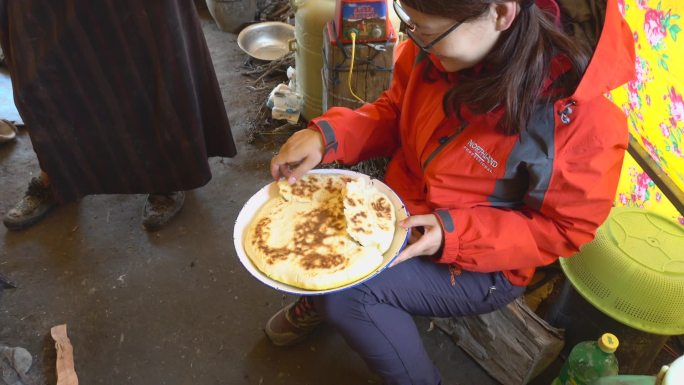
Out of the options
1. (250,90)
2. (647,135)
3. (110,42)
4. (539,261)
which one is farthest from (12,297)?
(647,135)

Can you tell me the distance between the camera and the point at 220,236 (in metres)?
2.39

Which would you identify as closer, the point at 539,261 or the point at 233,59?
the point at 539,261

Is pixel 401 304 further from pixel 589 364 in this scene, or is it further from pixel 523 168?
pixel 589 364

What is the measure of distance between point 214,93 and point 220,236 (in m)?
0.71

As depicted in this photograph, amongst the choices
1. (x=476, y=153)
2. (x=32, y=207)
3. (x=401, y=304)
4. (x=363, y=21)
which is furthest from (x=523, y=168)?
(x=32, y=207)

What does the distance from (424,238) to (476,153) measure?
26 centimetres

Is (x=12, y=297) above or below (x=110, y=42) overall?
below

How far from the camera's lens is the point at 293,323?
1861 mm

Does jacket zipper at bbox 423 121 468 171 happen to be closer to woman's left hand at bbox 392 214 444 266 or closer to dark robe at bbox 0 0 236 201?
woman's left hand at bbox 392 214 444 266


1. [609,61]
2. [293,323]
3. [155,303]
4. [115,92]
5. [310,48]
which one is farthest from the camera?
[310,48]

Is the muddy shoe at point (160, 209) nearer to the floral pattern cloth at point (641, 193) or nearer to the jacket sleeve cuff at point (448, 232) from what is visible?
the jacket sleeve cuff at point (448, 232)

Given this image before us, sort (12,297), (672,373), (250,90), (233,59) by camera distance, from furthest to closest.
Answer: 1. (233,59)
2. (250,90)
3. (12,297)
4. (672,373)

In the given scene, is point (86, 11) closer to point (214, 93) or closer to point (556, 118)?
point (214, 93)

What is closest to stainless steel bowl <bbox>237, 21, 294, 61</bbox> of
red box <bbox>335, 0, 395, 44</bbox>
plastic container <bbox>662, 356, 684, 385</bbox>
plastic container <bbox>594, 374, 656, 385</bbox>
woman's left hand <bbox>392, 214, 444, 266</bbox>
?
red box <bbox>335, 0, 395, 44</bbox>
